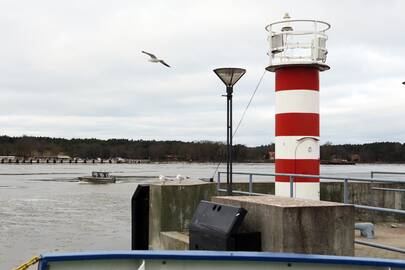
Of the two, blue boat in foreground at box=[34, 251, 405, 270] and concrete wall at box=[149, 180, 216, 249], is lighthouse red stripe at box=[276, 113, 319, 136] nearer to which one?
concrete wall at box=[149, 180, 216, 249]

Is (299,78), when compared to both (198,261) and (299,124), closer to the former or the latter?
(299,124)

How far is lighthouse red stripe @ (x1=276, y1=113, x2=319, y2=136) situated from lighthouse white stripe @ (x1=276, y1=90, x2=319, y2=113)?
84 mm

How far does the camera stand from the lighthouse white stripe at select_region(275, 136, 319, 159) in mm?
9594

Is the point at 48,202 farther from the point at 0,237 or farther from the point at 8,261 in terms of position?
the point at 8,261

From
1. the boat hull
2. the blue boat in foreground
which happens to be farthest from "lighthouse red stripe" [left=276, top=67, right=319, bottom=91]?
the boat hull

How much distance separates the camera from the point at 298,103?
9.55 meters

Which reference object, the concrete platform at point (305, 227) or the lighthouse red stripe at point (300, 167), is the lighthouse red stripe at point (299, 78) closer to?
the lighthouse red stripe at point (300, 167)

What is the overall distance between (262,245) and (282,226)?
345 mm

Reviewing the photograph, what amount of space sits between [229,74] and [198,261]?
268 inches

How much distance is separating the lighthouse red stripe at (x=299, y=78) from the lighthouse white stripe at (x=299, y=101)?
0.27ft

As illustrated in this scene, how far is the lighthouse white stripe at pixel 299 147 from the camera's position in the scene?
9594 mm

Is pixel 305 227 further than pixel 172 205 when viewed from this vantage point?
No

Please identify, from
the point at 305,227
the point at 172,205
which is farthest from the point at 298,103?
the point at 305,227

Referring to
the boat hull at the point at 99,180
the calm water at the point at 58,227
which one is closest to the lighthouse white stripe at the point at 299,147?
the calm water at the point at 58,227
